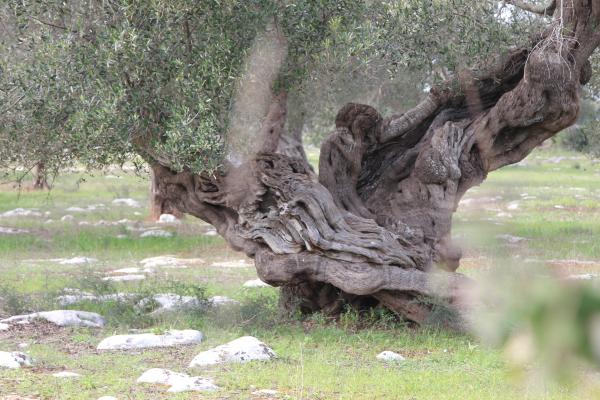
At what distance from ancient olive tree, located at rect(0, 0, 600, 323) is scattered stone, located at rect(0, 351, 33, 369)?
256cm

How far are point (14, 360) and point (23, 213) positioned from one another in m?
21.4

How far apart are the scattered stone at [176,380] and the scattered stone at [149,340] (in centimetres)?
180

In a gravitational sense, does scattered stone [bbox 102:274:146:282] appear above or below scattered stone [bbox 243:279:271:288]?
below

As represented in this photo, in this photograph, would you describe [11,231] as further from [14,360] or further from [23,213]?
[14,360]

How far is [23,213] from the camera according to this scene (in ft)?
98.1

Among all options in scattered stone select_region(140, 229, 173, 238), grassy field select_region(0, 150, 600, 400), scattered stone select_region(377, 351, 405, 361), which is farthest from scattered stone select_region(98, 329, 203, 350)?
scattered stone select_region(140, 229, 173, 238)

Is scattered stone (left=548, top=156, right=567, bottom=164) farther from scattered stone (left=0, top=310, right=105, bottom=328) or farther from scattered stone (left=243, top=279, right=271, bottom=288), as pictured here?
scattered stone (left=0, top=310, right=105, bottom=328)

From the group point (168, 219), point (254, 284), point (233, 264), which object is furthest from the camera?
point (168, 219)

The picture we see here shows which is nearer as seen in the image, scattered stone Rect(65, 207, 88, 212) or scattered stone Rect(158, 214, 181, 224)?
scattered stone Rect(158, 214, 181, 224)

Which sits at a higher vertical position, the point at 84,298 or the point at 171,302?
the point at 171,302

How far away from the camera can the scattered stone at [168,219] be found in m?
27.4

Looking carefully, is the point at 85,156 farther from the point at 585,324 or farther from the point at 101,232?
the point at 101,232

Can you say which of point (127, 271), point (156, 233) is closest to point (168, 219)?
point (156, 233)

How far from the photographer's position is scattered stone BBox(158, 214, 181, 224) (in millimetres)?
27406
